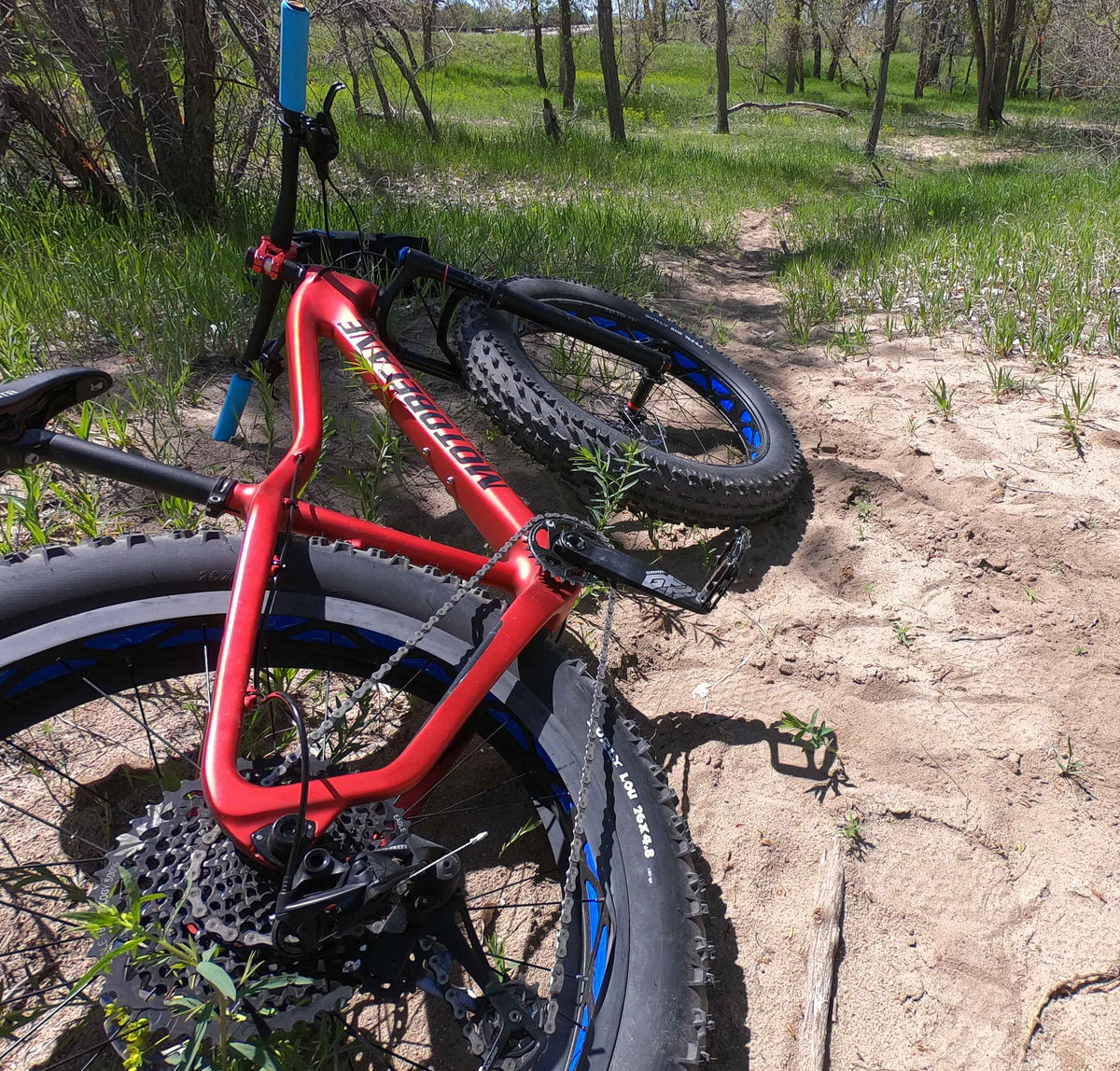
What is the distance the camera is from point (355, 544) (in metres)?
1.69

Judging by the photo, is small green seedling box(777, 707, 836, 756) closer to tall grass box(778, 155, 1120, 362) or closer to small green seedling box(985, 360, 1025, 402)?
small green seedling box(985, 360, 1025, 402)

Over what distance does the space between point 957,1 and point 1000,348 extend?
18.9m

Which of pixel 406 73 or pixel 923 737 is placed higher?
pixel 406 73

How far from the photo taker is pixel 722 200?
7.16m

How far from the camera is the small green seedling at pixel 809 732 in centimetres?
186

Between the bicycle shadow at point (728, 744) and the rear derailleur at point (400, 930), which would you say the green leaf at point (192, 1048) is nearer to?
the rear derailleur at point (400, 930)

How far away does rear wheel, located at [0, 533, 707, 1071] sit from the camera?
1101mm

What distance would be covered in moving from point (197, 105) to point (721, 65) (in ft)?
39.4

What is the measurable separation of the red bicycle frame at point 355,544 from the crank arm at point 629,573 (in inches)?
3.5

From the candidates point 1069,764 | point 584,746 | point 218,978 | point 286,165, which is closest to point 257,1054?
point 218,978

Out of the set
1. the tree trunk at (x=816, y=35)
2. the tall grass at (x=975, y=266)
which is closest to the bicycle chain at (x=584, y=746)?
the tall grass at (x=975, y=266)

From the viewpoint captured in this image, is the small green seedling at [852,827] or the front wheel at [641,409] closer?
the small green seedling at [852,827]

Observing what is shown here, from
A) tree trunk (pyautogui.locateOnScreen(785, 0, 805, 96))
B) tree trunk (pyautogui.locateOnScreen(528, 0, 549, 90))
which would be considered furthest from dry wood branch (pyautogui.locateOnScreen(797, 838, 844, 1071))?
tree trunk (pyautogui.locateOnScreen(785, 0, 805, 96))

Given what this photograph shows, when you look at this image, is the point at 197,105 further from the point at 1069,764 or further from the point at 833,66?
the point at 833,66
